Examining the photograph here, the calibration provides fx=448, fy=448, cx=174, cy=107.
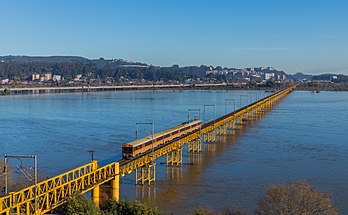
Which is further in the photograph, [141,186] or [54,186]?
[141,186]

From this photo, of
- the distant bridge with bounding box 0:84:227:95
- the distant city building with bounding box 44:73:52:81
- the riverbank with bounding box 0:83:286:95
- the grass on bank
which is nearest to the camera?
the grass on bank

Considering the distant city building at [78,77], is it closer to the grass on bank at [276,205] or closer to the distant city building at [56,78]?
the distant city building at [56,78]

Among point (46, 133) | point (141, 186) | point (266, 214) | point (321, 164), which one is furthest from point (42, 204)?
point (46, 133)

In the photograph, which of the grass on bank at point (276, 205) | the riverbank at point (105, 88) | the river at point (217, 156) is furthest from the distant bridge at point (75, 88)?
the grass on bank at point (276, 205)

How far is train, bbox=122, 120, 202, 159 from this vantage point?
2016cm

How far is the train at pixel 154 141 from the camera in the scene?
20.2m

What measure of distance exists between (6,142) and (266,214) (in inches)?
924

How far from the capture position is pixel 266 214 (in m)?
12.3

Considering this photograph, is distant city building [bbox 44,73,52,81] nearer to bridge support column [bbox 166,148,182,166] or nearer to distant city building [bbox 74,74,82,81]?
distant city building [bbox 74,74,82,81]

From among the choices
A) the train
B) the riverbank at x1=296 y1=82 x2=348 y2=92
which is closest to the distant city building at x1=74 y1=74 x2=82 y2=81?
the riverbank at x1=296 y1=82 x2=348 y2=92

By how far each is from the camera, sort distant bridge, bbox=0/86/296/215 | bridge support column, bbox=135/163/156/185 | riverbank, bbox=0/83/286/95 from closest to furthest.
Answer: distant bridge, bbox=0/86/296/215
bridge support column, bbox=135/163/156/185
riverbank, bbox=0/83/286/95

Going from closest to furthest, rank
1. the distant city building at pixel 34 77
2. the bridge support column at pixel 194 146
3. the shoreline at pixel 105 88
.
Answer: the bridge support column at pixel 194 146 < the shoreline at pixel 105 88 < the distant city building at pixel 34 77

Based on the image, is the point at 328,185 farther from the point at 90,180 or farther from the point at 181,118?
the point at 181,118

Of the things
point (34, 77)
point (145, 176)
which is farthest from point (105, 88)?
point (145, 176)
